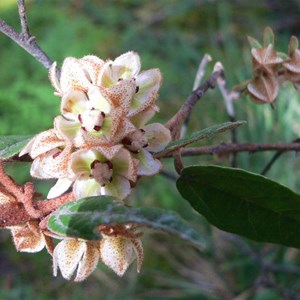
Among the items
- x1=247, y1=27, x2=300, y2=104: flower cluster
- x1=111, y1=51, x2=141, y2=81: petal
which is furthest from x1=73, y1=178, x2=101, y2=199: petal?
x1=247, y1=27, x2=300, y2=104: flower cluster

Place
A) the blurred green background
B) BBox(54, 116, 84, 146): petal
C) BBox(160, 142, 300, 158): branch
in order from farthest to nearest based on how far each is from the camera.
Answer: the blurred green background < BBox(160, 142, 300, 158): branch < BBox(54, 116, 84, 146): petal

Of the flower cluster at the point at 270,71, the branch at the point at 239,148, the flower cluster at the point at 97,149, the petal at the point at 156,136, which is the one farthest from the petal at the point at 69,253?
the flower cluster at the point at 270,71

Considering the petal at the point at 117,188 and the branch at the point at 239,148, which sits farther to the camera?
the branch at the point at 239,148

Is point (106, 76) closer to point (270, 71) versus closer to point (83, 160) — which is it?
point (83, 160)

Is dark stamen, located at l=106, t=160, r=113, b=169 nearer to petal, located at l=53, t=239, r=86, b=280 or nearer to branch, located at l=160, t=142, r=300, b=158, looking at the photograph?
petal, located at l=53, t=239, r=86, b=280

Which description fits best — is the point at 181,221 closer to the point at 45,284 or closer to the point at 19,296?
the point at 19,296

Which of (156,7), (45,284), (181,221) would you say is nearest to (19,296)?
(45,284)

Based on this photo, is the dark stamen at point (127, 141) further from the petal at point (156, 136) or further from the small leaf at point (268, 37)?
the small leaf at point (268, 37)
